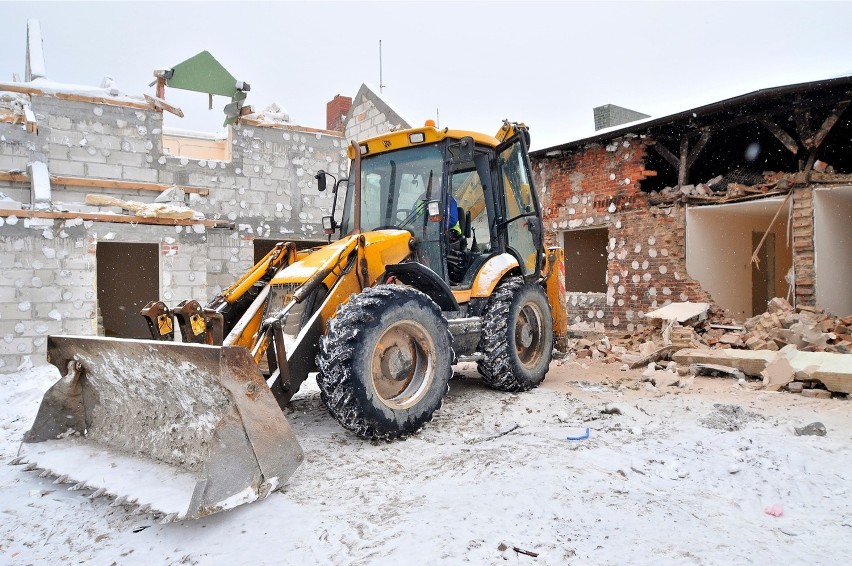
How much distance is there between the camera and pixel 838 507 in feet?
10.8

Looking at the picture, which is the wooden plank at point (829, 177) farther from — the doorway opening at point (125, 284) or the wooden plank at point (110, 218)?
the doorway opening at point (125, 284)

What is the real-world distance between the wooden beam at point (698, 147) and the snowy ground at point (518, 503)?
606 centimetres

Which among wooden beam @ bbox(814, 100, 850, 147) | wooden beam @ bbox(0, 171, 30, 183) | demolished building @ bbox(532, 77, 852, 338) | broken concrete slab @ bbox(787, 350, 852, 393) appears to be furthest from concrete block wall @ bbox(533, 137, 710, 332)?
wooden beam @ bbox(0, 171, 30, 183)

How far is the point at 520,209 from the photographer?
22.3 ft

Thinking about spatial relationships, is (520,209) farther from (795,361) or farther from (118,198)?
(118,198)

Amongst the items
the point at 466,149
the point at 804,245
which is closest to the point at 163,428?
the point at 466,149

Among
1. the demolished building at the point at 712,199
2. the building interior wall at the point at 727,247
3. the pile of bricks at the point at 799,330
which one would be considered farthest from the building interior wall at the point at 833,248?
the building interior wall at the point at 727,247

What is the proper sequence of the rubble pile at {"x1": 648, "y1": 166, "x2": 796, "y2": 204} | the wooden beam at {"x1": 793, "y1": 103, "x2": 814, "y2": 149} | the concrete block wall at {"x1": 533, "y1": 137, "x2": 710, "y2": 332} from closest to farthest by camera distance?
the wooden beam at {"x1": 793, "y1": 103, "x2": 814, "y2": 149}, the rubble pile at {"x1": 648, "y1": 166, "x2": 796, "y2": 204}, the concrete block wall at {"x1": 533, "y1": 137, "x2": 710, "y2": 332}

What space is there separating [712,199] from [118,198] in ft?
32.8

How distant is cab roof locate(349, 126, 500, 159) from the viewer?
5766 mm

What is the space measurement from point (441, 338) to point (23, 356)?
6.80 metres

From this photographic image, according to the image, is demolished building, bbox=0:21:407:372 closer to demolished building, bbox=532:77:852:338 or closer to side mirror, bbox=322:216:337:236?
side mirror, bbox=322:216:337:236

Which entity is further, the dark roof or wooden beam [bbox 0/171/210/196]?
wooden beam [bbox 0/171/210/196]

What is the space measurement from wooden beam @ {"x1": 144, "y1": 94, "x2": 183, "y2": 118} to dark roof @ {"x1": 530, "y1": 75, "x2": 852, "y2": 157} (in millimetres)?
7325
